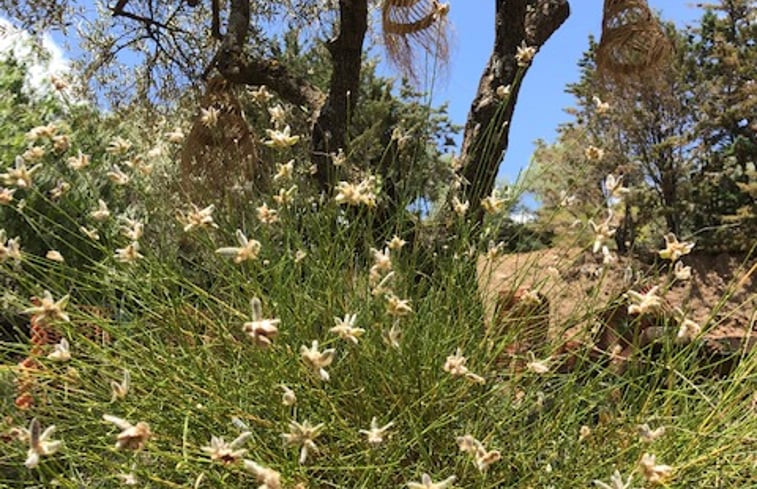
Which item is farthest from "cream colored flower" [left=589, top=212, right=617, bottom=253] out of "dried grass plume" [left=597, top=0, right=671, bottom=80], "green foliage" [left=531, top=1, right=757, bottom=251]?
"green foliage" [left=531, top=1, right=757, bottom=251]

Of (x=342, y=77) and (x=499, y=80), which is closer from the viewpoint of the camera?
(x=499, y=80)

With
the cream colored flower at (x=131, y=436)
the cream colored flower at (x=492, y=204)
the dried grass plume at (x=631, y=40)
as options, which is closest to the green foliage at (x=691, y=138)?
the dried grass plume at (x=631, y=40)

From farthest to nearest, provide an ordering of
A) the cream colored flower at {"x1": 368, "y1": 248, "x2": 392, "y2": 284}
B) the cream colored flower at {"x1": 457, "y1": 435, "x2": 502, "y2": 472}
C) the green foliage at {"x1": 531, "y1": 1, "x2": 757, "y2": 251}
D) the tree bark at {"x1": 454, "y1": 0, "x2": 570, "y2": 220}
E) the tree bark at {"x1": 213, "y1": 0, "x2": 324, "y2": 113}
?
the green foliage at {"x1": 531, "y1": 1, "x2": 757, "y2": 251}
the tree bark at {"x1": 213, "y1": 0, "x2": 324, "y2": 113}
the tree bark at {"x1": 454, "y1": 0, "x2": 570, "y2": 220}
the cream colored flower at {"x1": 368, "y1": 248, "x2": 392, "y2": 284}
the cream colored flower at {"x1": 457, "y1": 435, "x2": 502, "y2": 472}

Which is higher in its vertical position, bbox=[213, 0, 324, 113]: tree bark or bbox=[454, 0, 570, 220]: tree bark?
bbox=[213, 0, 324, 113]: tree bark

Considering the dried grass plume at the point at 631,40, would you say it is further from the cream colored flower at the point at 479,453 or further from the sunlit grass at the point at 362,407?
the cream colored flower at the point at 479,453

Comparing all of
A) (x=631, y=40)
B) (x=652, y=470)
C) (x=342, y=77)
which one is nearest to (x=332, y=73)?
(x=342, y=77)

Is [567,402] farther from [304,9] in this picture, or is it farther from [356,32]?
[304,9]

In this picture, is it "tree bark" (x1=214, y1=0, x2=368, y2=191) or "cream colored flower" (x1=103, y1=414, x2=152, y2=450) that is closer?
"cream colored flower" (x1=103, y1=414, x2=152, y2=450)

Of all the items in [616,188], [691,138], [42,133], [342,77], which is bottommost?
[616,188]

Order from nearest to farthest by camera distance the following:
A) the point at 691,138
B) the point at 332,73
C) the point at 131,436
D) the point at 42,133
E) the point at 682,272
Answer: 1. the point at 131,436
2. the point at 682,272
3. the point at 42,133
4. the point at 332,73
5. the point at 691,138

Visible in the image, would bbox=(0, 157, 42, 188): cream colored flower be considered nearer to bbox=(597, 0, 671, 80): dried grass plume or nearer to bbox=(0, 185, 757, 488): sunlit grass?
bbox=(0, 185, 757, 488): sunlit grass

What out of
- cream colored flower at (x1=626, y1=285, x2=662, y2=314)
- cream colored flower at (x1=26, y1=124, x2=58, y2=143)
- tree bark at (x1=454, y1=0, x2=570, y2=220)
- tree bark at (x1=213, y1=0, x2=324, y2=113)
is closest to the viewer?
cream colored flower at (x1=626, y1=285, x2=662, y2=314)

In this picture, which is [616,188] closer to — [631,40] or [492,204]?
[492,204]

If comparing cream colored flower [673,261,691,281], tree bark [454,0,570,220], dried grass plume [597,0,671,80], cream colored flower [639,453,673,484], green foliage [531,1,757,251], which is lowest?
cream colored flower [639,453,673,484]
